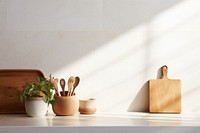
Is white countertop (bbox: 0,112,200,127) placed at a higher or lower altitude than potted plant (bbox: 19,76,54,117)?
lower

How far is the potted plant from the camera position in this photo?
1.44 meters

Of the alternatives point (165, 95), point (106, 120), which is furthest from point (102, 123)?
point (165, 95)

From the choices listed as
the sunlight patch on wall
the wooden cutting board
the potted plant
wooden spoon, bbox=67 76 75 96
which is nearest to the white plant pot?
the potted plant

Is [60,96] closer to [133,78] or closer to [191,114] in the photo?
[133,78]

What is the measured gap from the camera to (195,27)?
1.67 metres

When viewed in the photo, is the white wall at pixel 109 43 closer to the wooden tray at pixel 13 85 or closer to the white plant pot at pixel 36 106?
the wooden tray at pixel 13 85

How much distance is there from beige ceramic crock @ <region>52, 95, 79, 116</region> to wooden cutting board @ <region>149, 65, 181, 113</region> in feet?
1.36

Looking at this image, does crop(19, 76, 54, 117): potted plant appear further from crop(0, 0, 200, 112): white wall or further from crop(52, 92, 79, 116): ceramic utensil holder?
crop(0, 0, 200, 112): white wall

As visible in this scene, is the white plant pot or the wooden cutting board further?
the wooden cutting board

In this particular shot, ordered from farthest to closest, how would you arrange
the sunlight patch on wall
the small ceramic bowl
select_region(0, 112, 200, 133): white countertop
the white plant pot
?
the sunlight patch on wall → the small ceramic bowl → the white plant pot → select_region(0, 112, 200, 133): white countertop

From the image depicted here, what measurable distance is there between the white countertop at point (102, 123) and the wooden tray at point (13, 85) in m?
0.08

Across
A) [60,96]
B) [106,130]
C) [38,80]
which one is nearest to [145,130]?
[106,130]

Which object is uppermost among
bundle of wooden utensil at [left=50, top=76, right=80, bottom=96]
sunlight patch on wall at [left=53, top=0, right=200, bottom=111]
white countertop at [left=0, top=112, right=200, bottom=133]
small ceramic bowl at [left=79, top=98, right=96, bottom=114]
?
sunlight patch on wall at [left=53, top=0, right=200, bottom=111]

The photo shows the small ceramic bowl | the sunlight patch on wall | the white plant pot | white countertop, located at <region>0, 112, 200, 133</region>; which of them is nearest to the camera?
white countertop, located at <region>0, 112, 200, 133</region>
